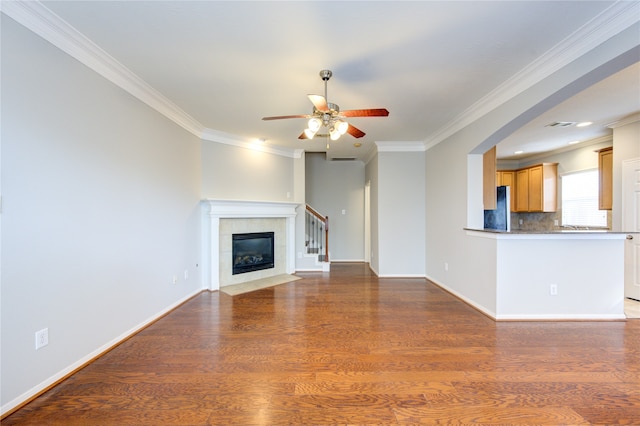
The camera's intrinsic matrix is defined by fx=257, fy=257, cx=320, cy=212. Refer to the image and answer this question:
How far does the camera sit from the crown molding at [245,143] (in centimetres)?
427

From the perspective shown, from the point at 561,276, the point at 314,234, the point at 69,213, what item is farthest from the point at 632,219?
the point at 69,213

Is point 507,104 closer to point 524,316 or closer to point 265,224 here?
point 524,316

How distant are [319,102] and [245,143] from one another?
2904mm

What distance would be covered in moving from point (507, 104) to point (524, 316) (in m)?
2.44

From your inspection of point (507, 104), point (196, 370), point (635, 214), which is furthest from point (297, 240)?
point (635, 214)

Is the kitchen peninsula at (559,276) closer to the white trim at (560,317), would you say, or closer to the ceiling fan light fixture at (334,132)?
the white trim at (560,317)

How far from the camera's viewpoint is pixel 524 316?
3.00 m

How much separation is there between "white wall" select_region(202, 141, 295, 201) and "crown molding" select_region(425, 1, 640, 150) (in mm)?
3464

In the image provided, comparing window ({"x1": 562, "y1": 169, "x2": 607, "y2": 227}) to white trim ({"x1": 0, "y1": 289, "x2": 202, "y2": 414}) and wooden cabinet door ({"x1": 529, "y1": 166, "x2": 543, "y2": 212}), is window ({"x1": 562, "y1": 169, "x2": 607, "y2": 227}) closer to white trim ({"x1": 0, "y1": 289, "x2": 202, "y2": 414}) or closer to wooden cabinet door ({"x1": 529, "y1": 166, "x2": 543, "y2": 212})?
wooden cabinet door ({"x1": 529, "y1": 166, "x2": 543, "y2": 212})

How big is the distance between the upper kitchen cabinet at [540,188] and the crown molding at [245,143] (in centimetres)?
516

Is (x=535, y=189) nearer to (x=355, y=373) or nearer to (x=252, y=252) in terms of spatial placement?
(x=355, y=373)

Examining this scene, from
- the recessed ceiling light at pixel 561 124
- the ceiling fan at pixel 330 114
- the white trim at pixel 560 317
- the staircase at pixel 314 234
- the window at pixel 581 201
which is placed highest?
the recessed ceiling light at pixel 561 124

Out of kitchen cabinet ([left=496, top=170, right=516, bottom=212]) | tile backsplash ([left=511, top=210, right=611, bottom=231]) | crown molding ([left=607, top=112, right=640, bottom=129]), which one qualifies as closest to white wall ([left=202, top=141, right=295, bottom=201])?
kitchen cabinet ([left=496, top=170, right=516, bottom=212])

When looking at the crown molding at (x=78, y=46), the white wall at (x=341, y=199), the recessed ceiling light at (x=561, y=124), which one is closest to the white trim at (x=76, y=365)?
the crown molding at (x=78, y=46)
